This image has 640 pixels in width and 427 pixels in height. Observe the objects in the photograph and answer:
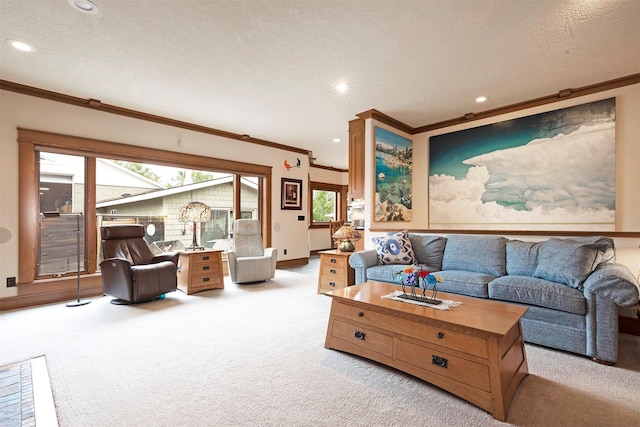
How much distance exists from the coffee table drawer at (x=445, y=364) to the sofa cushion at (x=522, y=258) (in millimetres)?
1726

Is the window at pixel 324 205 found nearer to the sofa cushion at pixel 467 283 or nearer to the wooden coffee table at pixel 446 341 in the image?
the sofa cushion at pixel 467 283

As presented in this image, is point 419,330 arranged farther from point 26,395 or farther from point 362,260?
point 26,395

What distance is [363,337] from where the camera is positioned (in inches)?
82.7

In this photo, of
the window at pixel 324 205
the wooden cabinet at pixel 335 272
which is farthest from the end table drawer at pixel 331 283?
the window at pixel 324 205

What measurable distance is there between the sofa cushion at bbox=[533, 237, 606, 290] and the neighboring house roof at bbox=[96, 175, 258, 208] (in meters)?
4.85

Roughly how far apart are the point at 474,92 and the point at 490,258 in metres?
2.08

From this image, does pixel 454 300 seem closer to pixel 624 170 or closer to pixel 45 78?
pixel 624 170

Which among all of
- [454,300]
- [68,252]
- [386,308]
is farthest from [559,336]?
[68,252]

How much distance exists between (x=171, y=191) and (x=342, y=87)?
3377mm

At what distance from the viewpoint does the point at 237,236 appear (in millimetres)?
4875

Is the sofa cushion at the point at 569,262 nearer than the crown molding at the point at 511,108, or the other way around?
the sofa cushion at the point at 569,262

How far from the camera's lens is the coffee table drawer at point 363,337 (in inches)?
77.8

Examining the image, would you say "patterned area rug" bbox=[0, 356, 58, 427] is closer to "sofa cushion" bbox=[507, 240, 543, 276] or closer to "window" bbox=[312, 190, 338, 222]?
"sofa cushion" bbox=[507, 240, 543, 276]

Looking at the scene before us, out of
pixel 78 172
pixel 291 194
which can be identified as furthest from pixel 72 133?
pixel 291 194
